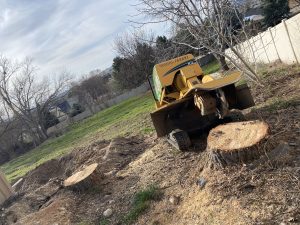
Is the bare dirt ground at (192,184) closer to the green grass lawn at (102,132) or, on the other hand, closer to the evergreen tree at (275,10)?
the green grass lawn at (102,132)

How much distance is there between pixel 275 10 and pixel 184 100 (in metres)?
25.0

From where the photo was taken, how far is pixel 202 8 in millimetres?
11828

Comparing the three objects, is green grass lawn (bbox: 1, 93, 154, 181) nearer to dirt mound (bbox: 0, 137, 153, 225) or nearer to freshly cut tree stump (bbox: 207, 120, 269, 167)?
dirt mound (bbox: 0, 137, 153, 225)

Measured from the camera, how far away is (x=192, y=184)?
19.5ft

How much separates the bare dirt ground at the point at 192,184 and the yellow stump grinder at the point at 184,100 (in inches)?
14.7

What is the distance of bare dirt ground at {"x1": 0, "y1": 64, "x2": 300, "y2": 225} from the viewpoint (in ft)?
15.2

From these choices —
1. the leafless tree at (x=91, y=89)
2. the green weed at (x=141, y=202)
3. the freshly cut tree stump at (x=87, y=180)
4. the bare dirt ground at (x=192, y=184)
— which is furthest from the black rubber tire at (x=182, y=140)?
the leafless tree at (x=91, y=89)

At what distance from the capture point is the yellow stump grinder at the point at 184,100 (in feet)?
25.5

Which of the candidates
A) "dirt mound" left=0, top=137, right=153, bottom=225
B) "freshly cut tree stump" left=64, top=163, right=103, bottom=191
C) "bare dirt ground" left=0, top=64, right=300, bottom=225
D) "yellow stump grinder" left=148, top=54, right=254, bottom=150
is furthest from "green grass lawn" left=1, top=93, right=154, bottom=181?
"freshly cut tree stump" left=64, top=163, right=103, bottom=191

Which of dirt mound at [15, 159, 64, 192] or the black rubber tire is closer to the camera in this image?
the black rubber tire

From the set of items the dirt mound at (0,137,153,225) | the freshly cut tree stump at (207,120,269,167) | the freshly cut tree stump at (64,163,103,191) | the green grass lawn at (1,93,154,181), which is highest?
the freshly cut tree stump at (207,120,269,167)

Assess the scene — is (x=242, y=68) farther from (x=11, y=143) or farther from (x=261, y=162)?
(x=11, y=143)

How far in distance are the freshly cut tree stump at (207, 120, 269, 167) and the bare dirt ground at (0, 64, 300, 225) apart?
0.34 feet

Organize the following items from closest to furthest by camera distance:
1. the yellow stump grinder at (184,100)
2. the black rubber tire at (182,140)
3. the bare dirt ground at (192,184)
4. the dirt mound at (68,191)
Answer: the bare dirt ground at (192,184), the dirt mound at (68,191), the yellow stump grinder at (184,100), the black rubber tire at (182,140)
